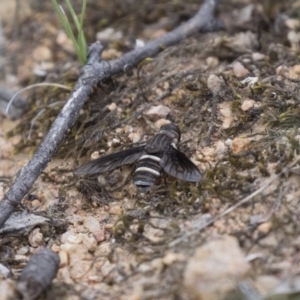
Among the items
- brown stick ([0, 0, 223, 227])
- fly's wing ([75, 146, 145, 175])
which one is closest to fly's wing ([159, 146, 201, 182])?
fly's wing ([75, 146, 145, 175])

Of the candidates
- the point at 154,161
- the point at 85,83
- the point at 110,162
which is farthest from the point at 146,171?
the point at 85,83

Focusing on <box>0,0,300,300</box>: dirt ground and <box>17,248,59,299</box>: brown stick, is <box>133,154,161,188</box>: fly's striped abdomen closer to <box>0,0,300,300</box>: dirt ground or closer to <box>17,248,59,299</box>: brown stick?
<box>0,0,300,300</box>: dirt ground

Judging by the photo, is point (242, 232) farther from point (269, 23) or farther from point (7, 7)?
point (7, 7)

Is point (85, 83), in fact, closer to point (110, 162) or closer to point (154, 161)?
point (110, 162)

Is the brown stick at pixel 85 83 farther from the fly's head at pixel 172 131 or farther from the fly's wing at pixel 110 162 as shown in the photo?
the fly's head at pixel 172 131

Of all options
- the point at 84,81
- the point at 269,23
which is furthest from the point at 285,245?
the point at 269,23
